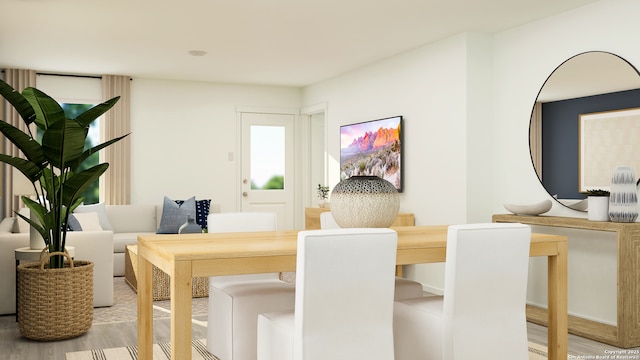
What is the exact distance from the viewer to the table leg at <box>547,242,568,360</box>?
10.3ft

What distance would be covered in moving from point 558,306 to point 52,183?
3201 millimetres

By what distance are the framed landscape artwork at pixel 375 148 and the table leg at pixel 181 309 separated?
3.74 metres

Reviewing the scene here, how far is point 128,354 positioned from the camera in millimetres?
3809

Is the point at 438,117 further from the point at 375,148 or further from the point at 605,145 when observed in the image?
the point at 605,145

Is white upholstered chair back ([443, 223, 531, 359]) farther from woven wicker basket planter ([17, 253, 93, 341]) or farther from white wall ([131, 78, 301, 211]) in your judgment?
white wall ([131, 78, 301, 211])

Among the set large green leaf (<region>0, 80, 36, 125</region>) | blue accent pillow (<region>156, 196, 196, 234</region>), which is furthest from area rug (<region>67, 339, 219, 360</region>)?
blue accent pillow (<region>156, 196, 196, 234</region>)

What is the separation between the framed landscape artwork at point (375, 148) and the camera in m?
6.50

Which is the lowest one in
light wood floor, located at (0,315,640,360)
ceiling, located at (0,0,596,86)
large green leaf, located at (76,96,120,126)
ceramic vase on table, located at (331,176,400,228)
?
light wood floor, located at (0,315,640,360)

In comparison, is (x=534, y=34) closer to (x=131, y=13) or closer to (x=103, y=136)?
(x=131, y=13)

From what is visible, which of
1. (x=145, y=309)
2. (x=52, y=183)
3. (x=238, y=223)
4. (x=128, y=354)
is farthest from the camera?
(x=52, y=183)

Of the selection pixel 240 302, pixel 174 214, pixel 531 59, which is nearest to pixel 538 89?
pixel 531 59

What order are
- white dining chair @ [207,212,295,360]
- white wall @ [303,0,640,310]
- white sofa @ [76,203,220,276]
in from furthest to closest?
white sofa @ [76,203,220,276]
white wall @ [303,0,640,310]
white dining chair @ [207,212,295,360]

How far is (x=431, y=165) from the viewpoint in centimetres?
602

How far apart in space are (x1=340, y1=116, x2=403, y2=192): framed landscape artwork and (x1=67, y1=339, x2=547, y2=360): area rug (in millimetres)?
2645
